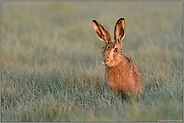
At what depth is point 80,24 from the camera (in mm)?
9258

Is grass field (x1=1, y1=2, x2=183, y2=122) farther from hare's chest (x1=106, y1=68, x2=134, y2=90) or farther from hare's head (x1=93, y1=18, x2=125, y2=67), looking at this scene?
hare's head (x1=93, y1=18, x2=125, y2=67)

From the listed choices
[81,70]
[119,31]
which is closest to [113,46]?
[119,31]

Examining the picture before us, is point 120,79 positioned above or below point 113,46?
below

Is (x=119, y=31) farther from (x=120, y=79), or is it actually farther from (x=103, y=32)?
(x=120, y=79)

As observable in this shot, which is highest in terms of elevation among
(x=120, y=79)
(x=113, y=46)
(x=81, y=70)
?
(x=113, y=46)

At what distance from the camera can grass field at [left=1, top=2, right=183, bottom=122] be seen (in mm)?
3082

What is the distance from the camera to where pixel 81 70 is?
4707mm

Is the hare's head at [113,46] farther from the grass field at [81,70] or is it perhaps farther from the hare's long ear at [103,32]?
the grass field at [81,70]

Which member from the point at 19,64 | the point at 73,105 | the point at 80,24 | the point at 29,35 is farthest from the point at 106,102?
the point at 80,24

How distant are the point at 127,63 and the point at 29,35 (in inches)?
218

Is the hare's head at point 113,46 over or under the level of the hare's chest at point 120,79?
over

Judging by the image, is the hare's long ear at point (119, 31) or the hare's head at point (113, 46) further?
the hare's long ear at point (119, 31)

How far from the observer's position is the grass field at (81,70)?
10.1 feet

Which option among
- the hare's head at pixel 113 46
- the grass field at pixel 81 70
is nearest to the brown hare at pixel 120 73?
the hare's head at pixel 113 46
